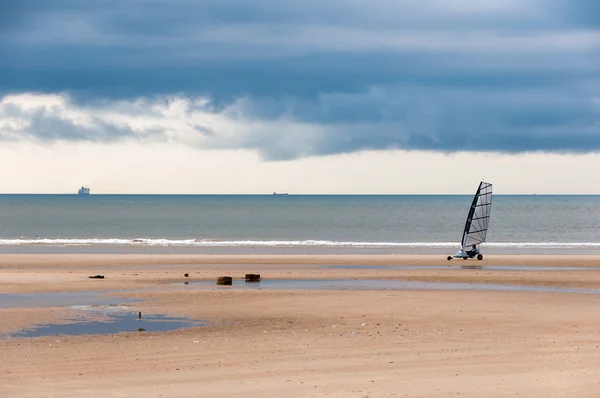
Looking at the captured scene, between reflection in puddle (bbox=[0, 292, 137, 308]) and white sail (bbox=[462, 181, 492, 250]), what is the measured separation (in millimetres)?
31768

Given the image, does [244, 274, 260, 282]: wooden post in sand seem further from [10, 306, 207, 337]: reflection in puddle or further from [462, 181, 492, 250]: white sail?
[462, 181, 492, 250]: white sail

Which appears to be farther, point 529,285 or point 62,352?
point 529,285

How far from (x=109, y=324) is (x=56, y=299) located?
7509mm

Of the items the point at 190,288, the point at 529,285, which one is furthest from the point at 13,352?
the point at 529,285

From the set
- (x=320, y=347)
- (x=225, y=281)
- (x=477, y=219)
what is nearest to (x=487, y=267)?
(x=477, y=219)

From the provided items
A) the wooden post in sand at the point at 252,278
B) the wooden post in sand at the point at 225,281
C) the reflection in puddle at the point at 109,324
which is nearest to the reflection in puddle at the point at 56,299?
the reflection in puddle at the point at 109,324

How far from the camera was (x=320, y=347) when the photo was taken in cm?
2006

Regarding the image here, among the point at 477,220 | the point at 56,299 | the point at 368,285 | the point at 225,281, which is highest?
the point at 477,220

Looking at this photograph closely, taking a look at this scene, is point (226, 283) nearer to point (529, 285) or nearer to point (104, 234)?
point (529, 285)

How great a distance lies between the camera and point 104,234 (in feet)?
318

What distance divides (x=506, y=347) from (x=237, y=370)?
6.34 metres

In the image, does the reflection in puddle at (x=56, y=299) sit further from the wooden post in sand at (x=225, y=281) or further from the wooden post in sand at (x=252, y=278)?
the wooden post in sand at (x=252, y=278)

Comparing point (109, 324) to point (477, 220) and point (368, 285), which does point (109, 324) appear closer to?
point (368, 285)

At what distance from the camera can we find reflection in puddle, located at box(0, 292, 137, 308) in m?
29.1
